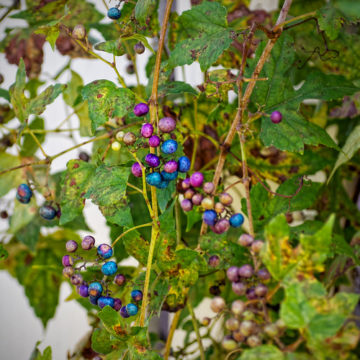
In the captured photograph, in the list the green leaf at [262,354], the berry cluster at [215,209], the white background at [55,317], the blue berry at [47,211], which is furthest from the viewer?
the white background at [55,317]

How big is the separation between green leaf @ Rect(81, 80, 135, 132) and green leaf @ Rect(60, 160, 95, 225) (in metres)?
0.10

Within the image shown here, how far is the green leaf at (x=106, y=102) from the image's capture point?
0.50 m

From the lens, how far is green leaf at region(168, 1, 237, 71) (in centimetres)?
50

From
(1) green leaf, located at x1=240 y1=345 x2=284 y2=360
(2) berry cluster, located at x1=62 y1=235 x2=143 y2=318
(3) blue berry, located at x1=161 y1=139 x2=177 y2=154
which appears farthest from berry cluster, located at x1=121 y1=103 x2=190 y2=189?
(1) green leaf, located at x1=240 y1=345 x2=284 y2=360

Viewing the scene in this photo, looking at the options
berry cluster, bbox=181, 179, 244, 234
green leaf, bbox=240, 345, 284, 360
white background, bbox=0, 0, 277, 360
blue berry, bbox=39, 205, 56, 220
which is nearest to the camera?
green leaf, bbox=240, 345, 284, 360

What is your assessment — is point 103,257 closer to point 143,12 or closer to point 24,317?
point 143,12

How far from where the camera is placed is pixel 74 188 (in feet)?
1.89

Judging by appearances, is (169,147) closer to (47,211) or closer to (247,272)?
(247,272)

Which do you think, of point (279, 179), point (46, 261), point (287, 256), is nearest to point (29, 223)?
point (46, 261)

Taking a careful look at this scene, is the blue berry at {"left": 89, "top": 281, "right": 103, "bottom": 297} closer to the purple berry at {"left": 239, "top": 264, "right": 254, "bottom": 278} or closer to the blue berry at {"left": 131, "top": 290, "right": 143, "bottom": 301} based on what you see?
the blue berry at {"left": 131, "top": 290, "right": 143, "bottom": 301}

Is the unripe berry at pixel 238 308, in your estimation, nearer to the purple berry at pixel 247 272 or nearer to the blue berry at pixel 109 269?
the purple berry at pixel 247 272

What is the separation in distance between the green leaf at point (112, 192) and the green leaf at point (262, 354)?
0.76ft

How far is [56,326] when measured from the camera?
4.45ft

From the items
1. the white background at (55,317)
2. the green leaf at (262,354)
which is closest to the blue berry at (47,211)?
the green leaf at (262,354)
